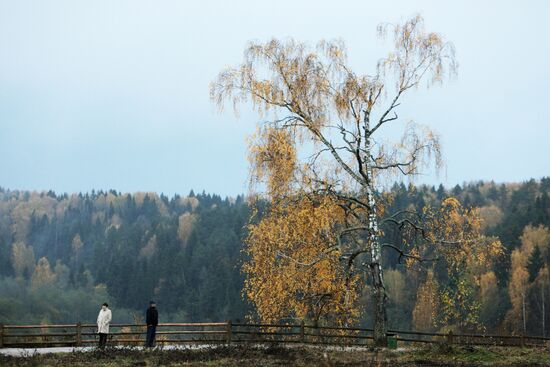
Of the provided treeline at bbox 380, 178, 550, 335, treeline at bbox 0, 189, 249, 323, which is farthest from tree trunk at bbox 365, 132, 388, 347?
treeline at bbox 0, 189, 249, 323

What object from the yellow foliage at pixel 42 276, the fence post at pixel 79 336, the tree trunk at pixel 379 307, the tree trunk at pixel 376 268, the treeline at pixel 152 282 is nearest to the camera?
the tree trunk at pixel 376 268

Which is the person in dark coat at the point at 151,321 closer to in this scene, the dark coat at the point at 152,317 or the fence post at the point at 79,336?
the dark coat at the point at 152,317

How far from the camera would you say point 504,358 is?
27.2 m

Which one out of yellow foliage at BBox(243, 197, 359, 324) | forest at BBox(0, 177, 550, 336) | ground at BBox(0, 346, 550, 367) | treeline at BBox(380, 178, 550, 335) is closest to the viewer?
ground at BBox(0, 346, 550, 367)

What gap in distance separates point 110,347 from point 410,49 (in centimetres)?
1590

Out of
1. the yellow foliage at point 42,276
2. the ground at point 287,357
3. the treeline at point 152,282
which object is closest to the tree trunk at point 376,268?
the ground at point 287,357

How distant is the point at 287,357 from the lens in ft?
87.0

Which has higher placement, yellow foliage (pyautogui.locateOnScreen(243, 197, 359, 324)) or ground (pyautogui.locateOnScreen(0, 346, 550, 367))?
yellow foliage (pyautogui.locateOnScreen(243, 197, 359, 324))

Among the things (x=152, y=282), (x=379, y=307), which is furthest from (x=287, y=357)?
(x=152, y=282)

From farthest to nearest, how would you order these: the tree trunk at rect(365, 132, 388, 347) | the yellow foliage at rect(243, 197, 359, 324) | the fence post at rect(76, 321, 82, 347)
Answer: the fence post at rect(76, 321, 82, 347)
the tree trunk at rect(365, 132, 388, 347)
the yellow foliage at rect(243, 197, 359, 324)

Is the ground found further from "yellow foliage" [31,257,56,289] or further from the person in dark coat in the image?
"yellow foliage" [31,257,56,289]

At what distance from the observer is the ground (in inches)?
967

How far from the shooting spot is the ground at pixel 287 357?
2456 centimetres

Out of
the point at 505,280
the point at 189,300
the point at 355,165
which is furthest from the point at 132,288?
the point at 355,165
